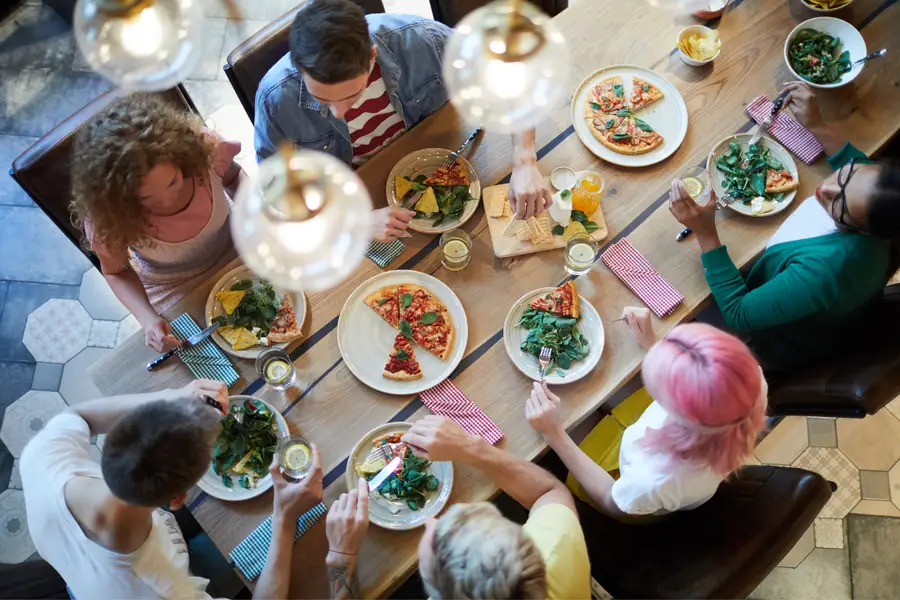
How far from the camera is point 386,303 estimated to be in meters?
2.44

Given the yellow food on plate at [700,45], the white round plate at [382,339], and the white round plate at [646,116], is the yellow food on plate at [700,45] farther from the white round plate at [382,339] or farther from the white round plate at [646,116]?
the white round plate at [382,339]

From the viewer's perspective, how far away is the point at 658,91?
2.73 meters

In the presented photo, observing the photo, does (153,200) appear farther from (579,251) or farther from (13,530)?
(13,530)

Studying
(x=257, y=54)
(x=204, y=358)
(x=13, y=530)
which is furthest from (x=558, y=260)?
(x=13, y=530)

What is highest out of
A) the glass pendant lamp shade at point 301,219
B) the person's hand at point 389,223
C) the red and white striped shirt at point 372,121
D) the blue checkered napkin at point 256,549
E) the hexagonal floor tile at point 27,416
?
the glass pendant lamp shade at point 301,219

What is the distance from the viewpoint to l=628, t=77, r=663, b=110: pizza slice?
8.89ft

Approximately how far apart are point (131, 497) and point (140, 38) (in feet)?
3.87

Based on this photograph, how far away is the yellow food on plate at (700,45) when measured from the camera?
9.09 ft

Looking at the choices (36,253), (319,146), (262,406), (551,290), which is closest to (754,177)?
(551,290)

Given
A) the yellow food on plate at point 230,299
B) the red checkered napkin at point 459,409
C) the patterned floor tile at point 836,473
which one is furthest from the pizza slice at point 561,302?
the patterned floor tile at point 836,473

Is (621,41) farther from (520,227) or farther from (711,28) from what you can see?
(520,227)

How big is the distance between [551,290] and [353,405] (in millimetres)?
804

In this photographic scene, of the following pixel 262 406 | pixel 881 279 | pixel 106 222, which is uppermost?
pixel 106 222

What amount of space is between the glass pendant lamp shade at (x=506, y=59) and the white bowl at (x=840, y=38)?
5.74 ft
